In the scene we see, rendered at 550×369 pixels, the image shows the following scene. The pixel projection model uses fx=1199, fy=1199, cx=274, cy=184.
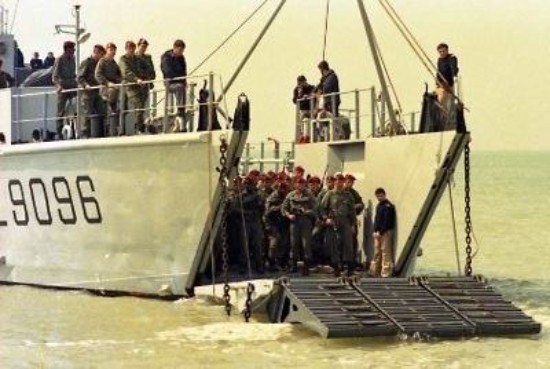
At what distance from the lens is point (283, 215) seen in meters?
14.3

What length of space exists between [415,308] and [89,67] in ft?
17.9

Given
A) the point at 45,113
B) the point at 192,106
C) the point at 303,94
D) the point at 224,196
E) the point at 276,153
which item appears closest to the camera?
the point at 224,196

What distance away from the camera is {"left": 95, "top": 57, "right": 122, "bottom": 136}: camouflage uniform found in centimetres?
1473

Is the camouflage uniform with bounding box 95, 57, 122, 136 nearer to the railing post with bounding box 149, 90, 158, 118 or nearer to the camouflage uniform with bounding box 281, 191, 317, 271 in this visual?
the railing post with bounding box 149, 90, 158, 118

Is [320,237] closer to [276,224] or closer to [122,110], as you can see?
[276,224]

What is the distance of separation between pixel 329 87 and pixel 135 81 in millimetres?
2626

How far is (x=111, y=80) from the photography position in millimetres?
14797

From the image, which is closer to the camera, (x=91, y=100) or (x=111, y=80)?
(x=111, y=80)

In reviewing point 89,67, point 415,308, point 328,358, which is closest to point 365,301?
point 415,308

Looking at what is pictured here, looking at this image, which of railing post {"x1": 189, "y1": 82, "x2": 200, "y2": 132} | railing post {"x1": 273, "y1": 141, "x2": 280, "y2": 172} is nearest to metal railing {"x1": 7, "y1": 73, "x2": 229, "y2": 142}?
railing post {"x1": 189, "y1": 82, "x2": 200, "y2": 132}

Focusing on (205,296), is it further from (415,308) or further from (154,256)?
(415,308)

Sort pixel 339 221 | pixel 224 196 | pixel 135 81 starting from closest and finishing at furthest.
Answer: pixel 224 196
pixel 339 221
pixel 135 81

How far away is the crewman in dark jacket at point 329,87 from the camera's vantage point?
15531 mm

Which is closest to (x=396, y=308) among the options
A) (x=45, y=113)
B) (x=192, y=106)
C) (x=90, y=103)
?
(x=192, y=106)
